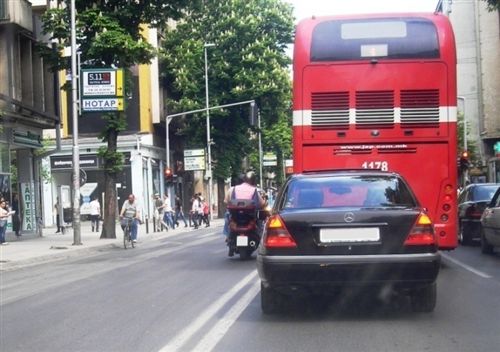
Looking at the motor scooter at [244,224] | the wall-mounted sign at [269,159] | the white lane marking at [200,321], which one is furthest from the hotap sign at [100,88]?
the wall-mounted sign at [269,159]

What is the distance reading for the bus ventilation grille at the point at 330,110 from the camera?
37.6ft

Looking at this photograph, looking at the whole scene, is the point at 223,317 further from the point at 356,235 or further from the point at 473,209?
the point at 473,209

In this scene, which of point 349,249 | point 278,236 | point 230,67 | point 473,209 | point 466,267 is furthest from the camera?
point 230,67

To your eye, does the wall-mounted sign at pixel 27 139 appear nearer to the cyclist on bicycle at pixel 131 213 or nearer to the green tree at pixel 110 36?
the green tree at pixel 110 36

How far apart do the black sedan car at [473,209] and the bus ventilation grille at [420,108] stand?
574cm

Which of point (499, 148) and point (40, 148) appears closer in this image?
point (40, 148)

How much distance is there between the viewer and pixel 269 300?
811cm

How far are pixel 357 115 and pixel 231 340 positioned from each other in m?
5.63

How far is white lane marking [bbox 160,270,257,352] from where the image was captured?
662cm

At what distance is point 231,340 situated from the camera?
682cm

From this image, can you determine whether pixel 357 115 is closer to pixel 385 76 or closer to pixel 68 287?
pixel 385 76

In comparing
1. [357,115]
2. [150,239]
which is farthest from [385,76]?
[150,239]

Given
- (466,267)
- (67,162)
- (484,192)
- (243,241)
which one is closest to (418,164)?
(466,267)

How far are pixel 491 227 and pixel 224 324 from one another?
8200mm
